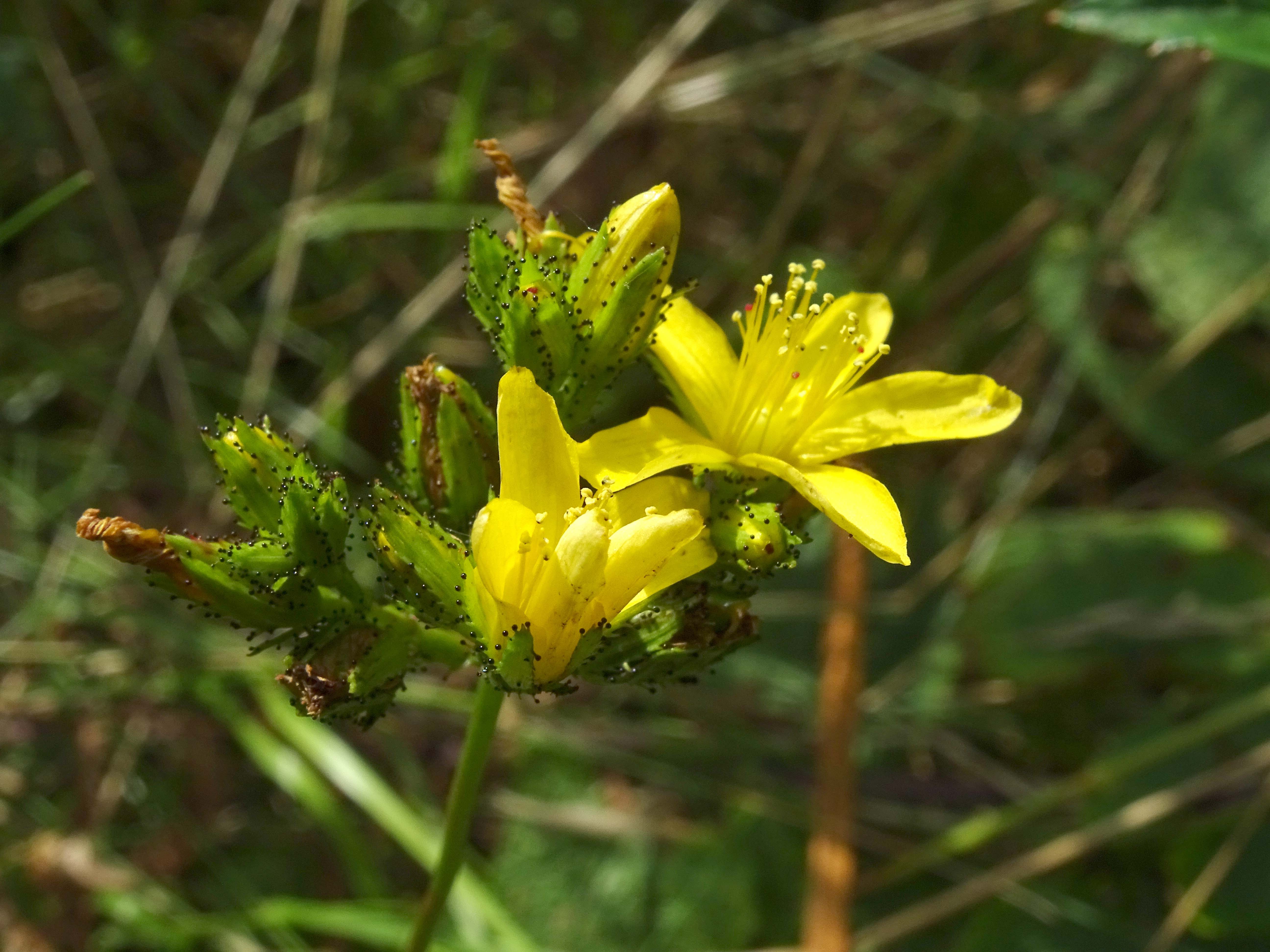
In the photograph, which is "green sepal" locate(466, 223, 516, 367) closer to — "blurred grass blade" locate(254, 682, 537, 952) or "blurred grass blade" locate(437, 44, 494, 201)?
"blurred grass blade" locate(254, 682, 537, 952)

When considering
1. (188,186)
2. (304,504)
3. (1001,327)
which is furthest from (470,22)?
(304,504)

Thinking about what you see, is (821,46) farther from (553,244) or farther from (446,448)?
(446,448)

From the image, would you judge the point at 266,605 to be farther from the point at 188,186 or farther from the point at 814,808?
the point at 188,186

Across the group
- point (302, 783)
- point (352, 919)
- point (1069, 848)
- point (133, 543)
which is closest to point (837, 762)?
point (1069, 848)

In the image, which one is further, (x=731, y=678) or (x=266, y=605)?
(x=731, y=678)

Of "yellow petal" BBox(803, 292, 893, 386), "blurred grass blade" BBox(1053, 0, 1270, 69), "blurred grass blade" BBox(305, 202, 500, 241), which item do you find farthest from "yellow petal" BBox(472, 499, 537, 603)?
"blurred grass blade" BBox(305, 202, 500, 241)

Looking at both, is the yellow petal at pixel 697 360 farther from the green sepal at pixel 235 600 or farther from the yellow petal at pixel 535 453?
the green sepal at pixel 235 600

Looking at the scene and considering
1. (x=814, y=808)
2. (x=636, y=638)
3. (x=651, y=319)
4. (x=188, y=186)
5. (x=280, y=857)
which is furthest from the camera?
(x=188, y=186)
